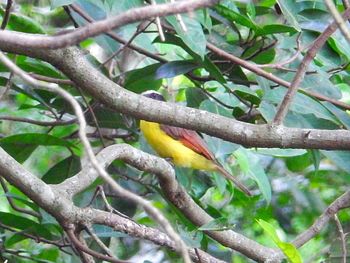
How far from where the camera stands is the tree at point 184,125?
7.80 feet

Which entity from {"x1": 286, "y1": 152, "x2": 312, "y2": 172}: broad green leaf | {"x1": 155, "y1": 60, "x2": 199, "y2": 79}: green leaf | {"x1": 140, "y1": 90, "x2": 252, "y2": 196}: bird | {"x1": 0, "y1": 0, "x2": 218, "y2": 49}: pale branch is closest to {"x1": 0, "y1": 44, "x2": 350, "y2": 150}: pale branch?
{"x1": 155, "y1": 60, "x2": 199, "y2": 79}: green leaf

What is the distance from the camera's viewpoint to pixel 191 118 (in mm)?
2377

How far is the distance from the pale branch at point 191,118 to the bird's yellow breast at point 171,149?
1740mm

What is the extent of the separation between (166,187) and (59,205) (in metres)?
0.68

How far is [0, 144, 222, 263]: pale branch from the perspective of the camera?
2395 millimetres

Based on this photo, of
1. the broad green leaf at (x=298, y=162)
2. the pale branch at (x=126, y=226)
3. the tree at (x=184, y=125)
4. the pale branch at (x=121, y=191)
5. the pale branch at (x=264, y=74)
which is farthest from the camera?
the broad green leaf at (x=298, y=162)

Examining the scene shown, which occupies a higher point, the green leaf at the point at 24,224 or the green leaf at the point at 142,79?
the green leaf at the point at 142,79

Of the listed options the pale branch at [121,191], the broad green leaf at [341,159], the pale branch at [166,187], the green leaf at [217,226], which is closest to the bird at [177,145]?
the pale branch at [166,187]

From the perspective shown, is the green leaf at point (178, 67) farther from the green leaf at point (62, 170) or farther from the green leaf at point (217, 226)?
the green leaf at point (217, 226)

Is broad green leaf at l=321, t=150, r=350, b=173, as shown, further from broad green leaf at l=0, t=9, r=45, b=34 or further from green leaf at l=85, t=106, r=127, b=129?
broad green leaf at l=0, t=9, r=45, b=34

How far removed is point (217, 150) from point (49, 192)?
0.69 metres

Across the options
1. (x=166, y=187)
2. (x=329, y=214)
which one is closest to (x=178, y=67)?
(x=166, y=187)

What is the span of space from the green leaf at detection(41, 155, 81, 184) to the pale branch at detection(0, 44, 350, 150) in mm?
1149

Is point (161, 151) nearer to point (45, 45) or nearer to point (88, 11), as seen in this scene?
point (88, 11)
